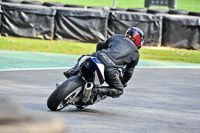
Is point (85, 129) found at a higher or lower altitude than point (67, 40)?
higher

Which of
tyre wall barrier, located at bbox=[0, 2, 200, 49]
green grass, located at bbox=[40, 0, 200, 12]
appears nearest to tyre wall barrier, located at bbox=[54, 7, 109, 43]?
tyre wall barrier, located at bbox=[0, 2, 200, 49]

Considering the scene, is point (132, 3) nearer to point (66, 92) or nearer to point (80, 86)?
point (80, 86)

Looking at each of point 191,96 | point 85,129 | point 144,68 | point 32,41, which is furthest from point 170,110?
point 32,41

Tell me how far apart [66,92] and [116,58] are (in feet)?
3.08

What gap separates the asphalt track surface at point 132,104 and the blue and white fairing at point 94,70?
496 millimetres

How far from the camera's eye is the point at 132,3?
42.8 meters

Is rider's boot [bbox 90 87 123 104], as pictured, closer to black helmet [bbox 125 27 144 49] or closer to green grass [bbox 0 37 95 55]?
black helmet [bbox 125 27 144 49]

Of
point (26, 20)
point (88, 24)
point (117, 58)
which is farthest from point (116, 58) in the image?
point (26, 20)

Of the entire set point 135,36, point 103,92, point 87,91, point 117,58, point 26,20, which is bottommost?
point 26,20

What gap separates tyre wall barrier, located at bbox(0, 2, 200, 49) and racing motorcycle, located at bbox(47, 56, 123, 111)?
14.1 meters

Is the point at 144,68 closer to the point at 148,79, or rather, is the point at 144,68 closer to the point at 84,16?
the point at 148,79

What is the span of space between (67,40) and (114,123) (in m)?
15.2

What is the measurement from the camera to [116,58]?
6555 millimetres

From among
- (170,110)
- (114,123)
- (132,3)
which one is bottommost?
(132,3)
